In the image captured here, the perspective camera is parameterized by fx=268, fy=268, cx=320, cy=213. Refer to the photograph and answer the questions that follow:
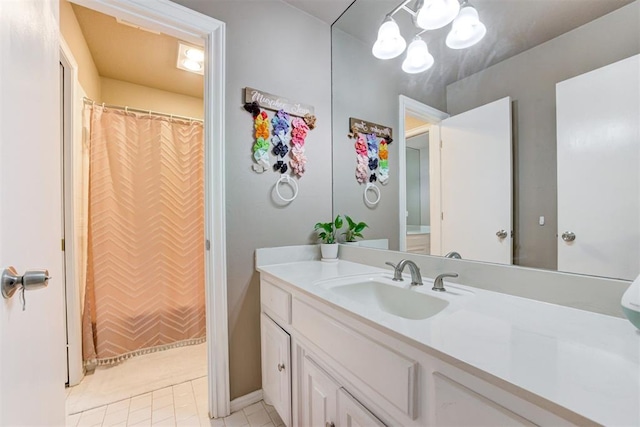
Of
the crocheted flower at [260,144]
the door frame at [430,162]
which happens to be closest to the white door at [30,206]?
the crocheted flower at [260,144]

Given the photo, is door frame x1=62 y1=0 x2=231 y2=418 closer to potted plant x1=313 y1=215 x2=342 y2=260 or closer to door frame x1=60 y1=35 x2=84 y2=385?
potted plant x1=313 y1=215 x2=342 y2=260

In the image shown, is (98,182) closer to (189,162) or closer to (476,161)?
(189,162)

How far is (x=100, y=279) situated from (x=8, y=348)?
173 cm

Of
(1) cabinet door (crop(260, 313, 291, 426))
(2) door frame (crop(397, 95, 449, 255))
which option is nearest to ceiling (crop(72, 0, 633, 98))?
(2) door frame (crop(397, 95, 449, 255))

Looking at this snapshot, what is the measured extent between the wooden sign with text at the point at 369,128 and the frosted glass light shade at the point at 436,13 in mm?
525

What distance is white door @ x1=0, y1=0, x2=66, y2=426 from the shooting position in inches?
22.8

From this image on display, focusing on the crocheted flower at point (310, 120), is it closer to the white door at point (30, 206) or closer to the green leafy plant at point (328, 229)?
the green leafy plant at point (328, 229)

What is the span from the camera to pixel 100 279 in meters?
1.99

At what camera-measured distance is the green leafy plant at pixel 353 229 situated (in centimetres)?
173

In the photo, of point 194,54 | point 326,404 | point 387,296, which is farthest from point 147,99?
point 326,404

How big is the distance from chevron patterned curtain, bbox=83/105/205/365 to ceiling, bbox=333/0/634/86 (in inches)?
77.0

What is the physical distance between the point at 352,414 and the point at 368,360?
0.67 feet

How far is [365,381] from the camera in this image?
755mm

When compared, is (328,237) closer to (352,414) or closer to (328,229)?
(328,229)
